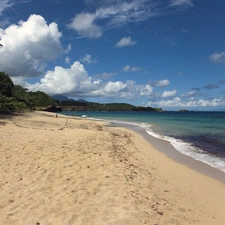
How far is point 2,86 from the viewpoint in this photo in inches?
1270

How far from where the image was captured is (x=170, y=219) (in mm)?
5070

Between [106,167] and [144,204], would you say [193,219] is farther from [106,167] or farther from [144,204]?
[106,167]

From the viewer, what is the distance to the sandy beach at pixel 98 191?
500 cm

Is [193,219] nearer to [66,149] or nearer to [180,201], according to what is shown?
[180,201]

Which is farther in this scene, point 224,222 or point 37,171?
point 37,171

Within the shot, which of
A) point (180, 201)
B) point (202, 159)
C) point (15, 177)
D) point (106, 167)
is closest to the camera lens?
point (180, 201)

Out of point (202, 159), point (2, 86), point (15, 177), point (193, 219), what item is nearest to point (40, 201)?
point (15, 177)

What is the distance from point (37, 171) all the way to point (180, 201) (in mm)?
5135

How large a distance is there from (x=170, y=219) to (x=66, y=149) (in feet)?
23.6

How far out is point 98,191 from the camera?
20.7 ft

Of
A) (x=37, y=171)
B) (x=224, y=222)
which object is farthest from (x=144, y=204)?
(x=37, y=171)

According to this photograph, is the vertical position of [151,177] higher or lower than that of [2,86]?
lower

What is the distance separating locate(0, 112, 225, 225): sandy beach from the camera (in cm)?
500

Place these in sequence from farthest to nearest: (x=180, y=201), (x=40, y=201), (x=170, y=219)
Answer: (x=180, y=201)
(x=40, y=201)
(x=170, y=219)
